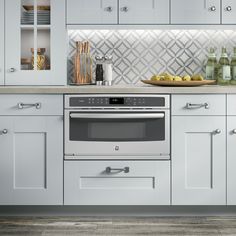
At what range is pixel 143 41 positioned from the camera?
4902mm

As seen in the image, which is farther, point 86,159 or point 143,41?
point 143,41

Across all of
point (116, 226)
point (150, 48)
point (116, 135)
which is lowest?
point (116, 226)

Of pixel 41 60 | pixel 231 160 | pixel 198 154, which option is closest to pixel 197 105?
pixel 198 154

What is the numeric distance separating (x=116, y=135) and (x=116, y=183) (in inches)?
13.4

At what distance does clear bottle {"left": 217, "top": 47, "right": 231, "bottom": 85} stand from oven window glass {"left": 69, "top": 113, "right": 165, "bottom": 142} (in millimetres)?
734

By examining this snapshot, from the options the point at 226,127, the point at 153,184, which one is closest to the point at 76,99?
the point at 153,184

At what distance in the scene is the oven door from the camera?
4.19m

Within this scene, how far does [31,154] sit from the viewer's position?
4191mm

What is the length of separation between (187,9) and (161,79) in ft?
1.95

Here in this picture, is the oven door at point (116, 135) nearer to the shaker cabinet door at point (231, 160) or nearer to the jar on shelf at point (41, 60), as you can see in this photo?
the shaker cabinet door at point (231, 160)

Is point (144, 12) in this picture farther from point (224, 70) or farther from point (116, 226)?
point (116, 226)

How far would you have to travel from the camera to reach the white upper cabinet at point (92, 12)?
453cm

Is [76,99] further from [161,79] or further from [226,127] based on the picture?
[226,127]

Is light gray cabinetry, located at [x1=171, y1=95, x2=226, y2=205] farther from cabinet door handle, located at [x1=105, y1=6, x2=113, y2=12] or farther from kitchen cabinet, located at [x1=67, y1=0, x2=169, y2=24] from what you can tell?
cabinet door handle, located at [x1=105, y1=6, x2=113, y2=12]
